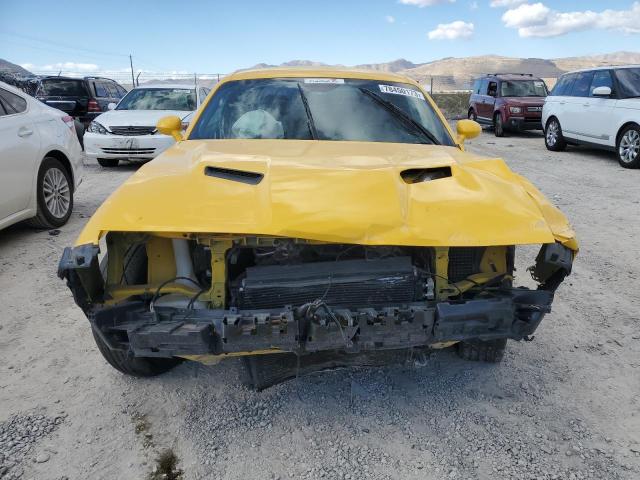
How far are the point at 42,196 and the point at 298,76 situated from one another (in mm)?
3469

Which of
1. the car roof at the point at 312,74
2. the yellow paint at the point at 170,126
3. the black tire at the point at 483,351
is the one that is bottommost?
the black tire at the point at 483,351

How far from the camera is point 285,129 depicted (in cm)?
345

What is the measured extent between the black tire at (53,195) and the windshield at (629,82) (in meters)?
9.78

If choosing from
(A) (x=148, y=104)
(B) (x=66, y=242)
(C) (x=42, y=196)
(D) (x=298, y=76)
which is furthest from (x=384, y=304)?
(A) (x=148, y=104)

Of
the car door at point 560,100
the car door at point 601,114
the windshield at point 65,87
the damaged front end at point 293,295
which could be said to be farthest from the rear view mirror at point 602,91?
the windshield at point 65,87

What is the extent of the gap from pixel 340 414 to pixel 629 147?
934cm

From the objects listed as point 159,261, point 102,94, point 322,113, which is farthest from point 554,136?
point 102,94

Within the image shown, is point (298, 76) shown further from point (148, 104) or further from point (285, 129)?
point (148, 104)

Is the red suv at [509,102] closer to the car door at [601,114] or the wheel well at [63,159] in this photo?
the car door at [601,114]

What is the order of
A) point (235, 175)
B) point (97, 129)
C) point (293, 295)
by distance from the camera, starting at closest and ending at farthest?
1. point (293, 295)
2. point (235, 175)
3. point (97, 129)

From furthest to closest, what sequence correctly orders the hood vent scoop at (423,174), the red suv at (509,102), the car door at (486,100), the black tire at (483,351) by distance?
1. the car door at (486,100)
2. the red suv at (509,102)
3. the black tire at (483,351)
4. the hood vent scoop at (423,174)

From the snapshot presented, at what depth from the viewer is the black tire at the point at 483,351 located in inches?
118

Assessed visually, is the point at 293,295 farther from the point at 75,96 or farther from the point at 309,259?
the point at 75,96

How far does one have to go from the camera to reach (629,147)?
959 centimetres
